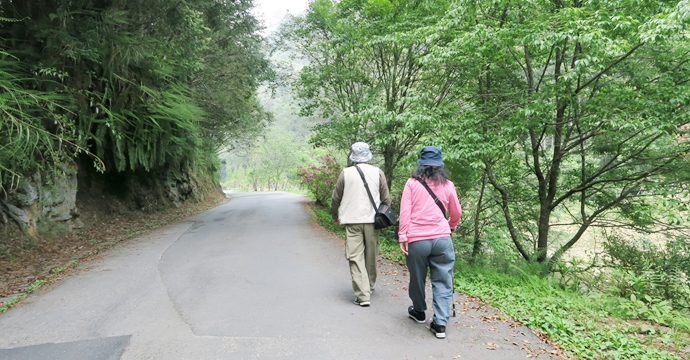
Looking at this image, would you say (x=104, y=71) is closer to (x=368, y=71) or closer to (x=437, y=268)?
(x=368, y=71)

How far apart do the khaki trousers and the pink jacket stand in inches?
28.8

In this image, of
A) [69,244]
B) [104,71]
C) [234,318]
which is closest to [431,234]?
[234,318]

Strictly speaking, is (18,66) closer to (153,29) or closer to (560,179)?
(153,29)

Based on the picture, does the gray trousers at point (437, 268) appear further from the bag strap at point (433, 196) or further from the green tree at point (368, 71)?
the green tree at point (368, 71)

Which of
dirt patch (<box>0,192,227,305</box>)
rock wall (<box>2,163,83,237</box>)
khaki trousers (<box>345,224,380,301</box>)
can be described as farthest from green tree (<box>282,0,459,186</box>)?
rock wall (<box>2,163,83,237</box>)

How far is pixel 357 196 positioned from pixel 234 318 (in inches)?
78.7

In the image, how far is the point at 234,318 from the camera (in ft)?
13.5

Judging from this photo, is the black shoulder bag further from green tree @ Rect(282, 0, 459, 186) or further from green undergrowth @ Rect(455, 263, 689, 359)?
green tree @ Rect(282, 0, 459, 186)

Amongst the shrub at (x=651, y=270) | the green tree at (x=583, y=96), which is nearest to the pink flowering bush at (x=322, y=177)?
the green tree at (x=583, y=96)

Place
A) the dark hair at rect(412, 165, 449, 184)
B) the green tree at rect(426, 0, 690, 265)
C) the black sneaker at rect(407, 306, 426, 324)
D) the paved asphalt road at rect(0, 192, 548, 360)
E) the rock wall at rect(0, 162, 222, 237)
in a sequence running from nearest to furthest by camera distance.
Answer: the paved asphalt road at rect(0, 192, 548, 360) → the dark hair at rect(412, 165, 449, 184) → the black sneaker at rect(407, 306, 426, 324) → the green tree at rect(426, 0, 690, 265) → the rock wall at rect(0, 162, 222, 237)

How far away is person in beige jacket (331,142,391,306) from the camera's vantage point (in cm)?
446

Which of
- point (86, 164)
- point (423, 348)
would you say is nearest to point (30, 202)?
point (86, 164)

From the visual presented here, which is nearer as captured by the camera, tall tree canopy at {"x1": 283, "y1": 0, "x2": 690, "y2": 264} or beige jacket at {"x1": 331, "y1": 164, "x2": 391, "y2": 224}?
beige jacket at {"x1": 331, "y1": 164, "x2": 391, "y2": 224}

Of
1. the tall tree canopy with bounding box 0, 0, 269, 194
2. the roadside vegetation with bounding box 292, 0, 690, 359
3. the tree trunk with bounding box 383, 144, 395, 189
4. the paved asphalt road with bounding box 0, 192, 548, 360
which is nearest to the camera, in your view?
the paved asphalt road with bounding box 0, 192, 548, 360
